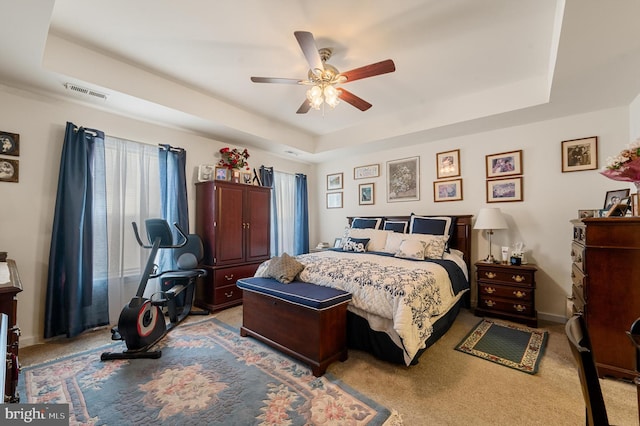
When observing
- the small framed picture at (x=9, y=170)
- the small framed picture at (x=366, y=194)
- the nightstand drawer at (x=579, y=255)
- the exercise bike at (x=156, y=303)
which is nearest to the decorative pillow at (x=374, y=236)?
the small framed picture at (x=366, y=194)

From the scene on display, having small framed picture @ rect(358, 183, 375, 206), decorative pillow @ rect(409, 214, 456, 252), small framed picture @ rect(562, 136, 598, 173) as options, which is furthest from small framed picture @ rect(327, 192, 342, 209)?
small framed picture @ rect(562, 136, 598, 173)

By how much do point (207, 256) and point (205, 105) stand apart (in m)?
2.04

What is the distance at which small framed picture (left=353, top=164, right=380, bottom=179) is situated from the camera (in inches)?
196

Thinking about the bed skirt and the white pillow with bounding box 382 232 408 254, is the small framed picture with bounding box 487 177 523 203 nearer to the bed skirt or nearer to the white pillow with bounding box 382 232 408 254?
the white pillow with bounding box 382 232 408 254

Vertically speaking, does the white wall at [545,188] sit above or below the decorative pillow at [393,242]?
above

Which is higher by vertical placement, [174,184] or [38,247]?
[174,184]

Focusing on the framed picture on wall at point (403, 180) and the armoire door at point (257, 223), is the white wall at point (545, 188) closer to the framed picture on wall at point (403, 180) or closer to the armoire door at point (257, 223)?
the framed picture on wall at point (403, 180)

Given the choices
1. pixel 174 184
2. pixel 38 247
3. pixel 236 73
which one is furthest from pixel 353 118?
pixel 38 247

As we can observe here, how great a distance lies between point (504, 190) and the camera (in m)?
3.68

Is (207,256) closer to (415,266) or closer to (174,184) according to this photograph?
(174,184)

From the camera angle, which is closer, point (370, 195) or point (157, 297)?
point (157, 297)

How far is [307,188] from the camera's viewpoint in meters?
5.76

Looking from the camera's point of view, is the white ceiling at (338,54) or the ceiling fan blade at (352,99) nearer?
the white ceiling at (338,54)

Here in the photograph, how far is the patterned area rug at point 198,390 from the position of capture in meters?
1.72
